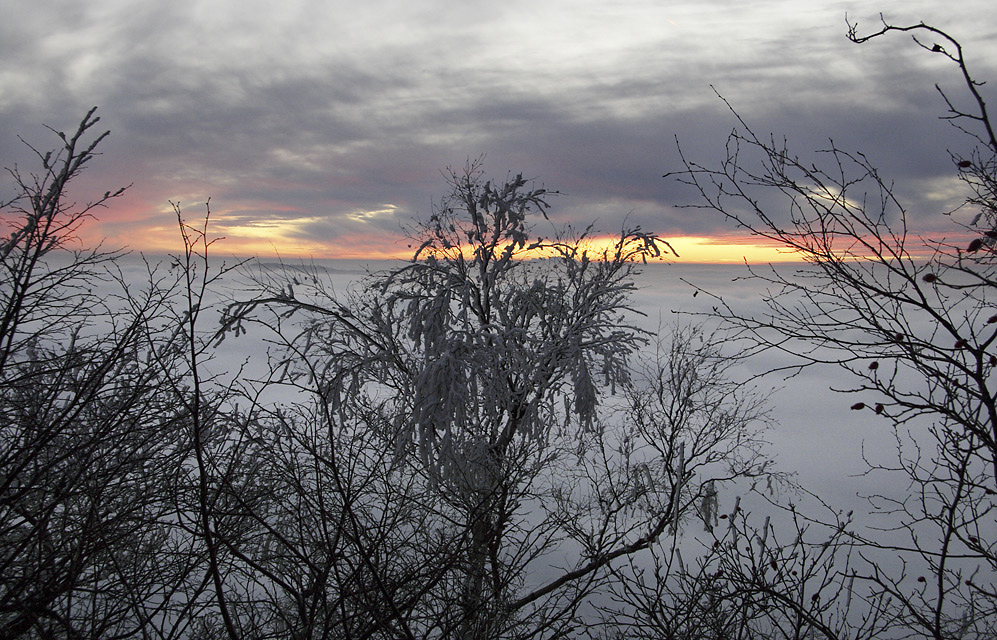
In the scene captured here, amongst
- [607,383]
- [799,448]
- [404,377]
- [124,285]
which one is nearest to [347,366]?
[404,377]

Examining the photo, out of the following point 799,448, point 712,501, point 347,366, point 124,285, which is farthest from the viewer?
point 799,448

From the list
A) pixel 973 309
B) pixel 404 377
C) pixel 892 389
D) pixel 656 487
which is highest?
pixel 973 309

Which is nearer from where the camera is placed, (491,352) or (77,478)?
(77,478)

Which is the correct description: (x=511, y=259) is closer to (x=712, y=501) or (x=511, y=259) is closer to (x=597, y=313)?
(x=597, y=313)

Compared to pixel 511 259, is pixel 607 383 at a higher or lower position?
lower

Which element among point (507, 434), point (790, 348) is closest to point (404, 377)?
point (507, 434)

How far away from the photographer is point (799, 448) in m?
65.1

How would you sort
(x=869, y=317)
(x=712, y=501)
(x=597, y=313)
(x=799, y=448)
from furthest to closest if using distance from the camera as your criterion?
(x=799, y=448), (x=597, y=313), (x=712, y=501), (x=869, y=317)

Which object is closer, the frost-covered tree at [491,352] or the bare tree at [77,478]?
the bare tree at [77,478]

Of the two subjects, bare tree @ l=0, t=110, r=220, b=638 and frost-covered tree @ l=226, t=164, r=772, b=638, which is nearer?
bare tree @ l=0, t=110, r=220, b=638

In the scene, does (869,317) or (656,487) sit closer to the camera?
(869,317)

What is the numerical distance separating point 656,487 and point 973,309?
1124cm

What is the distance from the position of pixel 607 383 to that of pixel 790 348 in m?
9.71

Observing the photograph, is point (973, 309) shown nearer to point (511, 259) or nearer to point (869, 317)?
point (869, 317)
